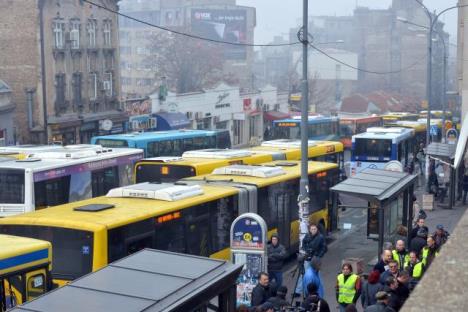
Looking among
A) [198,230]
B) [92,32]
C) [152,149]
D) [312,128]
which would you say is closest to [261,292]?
[198,230]

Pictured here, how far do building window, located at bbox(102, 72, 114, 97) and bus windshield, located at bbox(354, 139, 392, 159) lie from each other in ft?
64.9

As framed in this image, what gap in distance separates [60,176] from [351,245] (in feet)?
24.5

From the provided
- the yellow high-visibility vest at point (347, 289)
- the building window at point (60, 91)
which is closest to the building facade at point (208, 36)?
the building window at point (60, 91)

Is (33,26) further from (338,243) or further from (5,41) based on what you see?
(338,243)

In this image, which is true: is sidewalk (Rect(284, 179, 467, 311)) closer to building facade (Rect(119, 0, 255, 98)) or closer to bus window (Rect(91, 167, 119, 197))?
bus window (Rect(91, 167, 119, 197))

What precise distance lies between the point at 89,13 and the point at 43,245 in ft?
128

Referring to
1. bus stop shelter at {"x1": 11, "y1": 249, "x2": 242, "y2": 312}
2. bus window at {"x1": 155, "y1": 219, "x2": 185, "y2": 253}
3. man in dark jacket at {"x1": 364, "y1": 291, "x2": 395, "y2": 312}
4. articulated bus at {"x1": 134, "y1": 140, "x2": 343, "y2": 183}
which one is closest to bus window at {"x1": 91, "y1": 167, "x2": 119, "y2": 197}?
articulated bus at {"x1": 134, "y1": 140, "x2": 343, "y2": 183}

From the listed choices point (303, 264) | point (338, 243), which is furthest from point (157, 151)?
point (303, 264)

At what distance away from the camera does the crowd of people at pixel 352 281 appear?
37.7 ft

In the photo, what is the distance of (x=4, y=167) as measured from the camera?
20.1 meters

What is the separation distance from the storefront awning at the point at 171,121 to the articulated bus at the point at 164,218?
103 feet

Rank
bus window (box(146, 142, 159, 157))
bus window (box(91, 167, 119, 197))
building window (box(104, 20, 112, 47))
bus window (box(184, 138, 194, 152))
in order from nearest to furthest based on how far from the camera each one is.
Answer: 1. bus window (box(91, 167, 119, 197))
2. bus window (box(146, 142, 159, 157))
3. bus window (box(184, 138, 194, 152))
4. building window (box(104, 20, 112, 47))

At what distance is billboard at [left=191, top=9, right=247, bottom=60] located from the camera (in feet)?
436

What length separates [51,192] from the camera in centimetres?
2052
